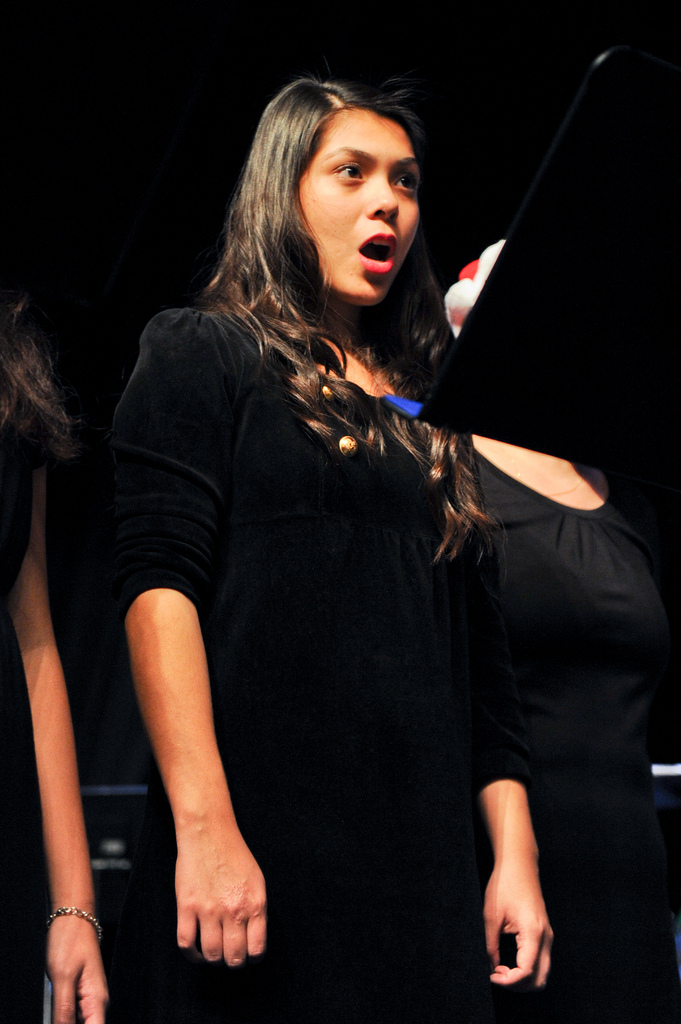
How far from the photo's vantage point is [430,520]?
3.83ft

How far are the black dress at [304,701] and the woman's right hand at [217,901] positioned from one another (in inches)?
1.6

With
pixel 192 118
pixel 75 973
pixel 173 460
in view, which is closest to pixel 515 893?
pixel 75 973

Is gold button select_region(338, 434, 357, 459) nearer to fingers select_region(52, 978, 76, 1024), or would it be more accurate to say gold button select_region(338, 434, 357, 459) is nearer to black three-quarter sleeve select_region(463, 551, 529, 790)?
black three-quarter sleeve select_region(463, 551, 529, 790)

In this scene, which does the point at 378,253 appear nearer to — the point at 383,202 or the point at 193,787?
the point at 383,202

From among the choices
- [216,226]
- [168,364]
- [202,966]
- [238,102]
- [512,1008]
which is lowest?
[512,1008]

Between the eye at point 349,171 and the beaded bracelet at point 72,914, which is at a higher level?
the eye at point 349,171

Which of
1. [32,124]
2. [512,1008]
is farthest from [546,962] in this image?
[32,124]

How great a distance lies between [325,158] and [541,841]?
0.87 metres

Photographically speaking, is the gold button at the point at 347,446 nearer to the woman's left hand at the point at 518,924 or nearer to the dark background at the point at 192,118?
the woman's left hand at the point at 518,924

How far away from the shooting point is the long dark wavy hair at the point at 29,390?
4.13 ft

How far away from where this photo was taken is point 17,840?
1.02m

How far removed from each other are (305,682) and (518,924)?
0.35 m

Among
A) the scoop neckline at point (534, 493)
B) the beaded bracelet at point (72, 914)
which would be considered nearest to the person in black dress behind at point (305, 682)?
the beaded bracelet at point (72, 914)

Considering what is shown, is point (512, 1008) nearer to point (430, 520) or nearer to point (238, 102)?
point (430, 520)
